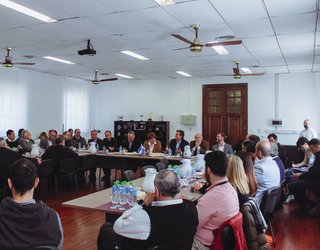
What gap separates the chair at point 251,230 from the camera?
2643 millimetres

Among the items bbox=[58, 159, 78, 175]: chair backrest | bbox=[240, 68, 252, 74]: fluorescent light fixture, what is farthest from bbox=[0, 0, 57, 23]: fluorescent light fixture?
bbox=[240, 68, 252, 74]: fluorescent light fixture

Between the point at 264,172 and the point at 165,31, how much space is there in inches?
133

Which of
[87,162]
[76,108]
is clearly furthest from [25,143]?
[76,108]

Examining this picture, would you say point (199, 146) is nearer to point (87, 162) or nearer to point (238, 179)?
point (87, 162)

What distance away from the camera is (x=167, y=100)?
12516mm

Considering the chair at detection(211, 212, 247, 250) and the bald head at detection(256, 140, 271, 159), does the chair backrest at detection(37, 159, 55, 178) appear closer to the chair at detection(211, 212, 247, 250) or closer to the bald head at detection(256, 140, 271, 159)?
the bald head at detection(256, 140, 271, 159)

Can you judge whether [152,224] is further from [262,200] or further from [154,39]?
[154,39]

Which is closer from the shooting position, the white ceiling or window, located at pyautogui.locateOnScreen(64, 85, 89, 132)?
the white ceiling

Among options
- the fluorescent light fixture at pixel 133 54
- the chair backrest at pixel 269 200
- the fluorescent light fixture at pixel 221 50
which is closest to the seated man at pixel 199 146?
the fluorescent light fixture at pixel 221 50

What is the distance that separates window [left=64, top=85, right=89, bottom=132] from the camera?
1212 centimetres

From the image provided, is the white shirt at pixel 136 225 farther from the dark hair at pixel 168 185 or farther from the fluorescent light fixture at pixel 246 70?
the fluorescent light fixture at pixel 246 70

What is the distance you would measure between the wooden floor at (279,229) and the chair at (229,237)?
6.10 feet

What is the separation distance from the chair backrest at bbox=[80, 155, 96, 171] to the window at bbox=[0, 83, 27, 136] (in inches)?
144

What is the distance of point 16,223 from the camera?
1.83 m
